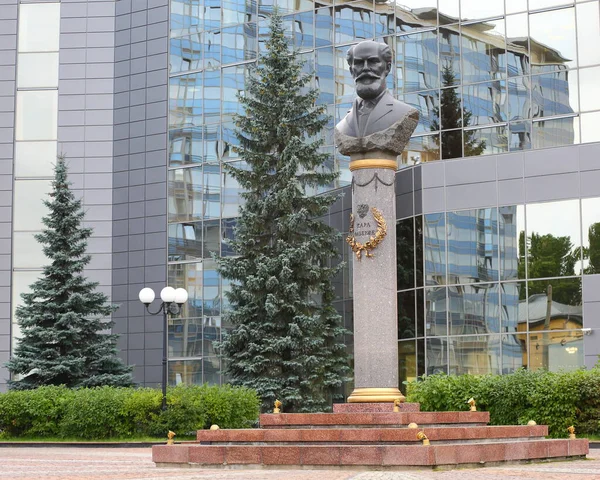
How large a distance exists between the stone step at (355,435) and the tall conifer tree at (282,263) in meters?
15.4

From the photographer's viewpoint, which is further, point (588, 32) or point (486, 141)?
point (486, 141)

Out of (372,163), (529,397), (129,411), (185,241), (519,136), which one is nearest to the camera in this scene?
(372,163)

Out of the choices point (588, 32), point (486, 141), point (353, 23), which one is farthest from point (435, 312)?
point (353, 23)

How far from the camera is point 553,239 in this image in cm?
3198

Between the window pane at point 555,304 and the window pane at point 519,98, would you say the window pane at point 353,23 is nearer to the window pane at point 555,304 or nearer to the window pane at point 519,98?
the window pane at point 519,98

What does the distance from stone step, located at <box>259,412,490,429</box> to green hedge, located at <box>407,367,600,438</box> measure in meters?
7.07

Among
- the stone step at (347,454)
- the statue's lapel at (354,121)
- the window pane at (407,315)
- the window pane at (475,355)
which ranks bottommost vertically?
the stone step at (347,454)

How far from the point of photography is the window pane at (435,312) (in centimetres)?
3359

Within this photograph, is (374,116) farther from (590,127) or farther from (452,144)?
(452,144)

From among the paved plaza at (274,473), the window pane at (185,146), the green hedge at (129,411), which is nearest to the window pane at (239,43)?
the window pane at (185,146)

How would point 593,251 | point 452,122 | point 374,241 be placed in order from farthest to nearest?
point 452,122 → point 593,251 → point 374,241

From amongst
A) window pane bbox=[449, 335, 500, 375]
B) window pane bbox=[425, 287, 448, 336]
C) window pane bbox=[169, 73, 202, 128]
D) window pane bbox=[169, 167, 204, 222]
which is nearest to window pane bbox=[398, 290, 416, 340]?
window pane bbox=[425, 287, 448, 336]

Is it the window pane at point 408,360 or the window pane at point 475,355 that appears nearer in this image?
the window pane at point 475,355

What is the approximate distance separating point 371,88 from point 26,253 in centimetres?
3134
